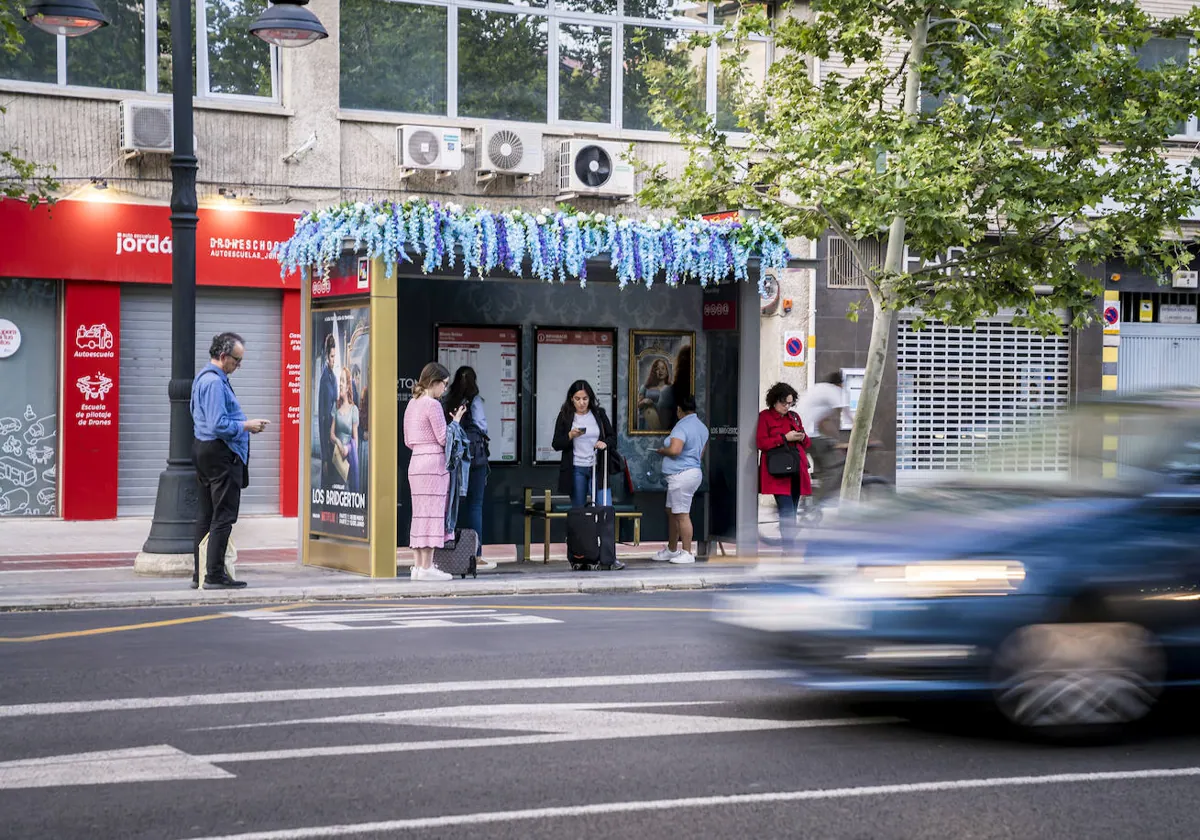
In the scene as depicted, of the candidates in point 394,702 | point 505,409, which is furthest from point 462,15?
point 394,702

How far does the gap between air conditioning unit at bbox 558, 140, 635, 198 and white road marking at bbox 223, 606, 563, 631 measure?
10.2 m

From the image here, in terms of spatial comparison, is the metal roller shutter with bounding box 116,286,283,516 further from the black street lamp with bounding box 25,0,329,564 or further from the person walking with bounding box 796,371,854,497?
the person walking with bounding box 796,371,854,497

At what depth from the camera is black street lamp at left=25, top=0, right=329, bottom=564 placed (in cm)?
1458

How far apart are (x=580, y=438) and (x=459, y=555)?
1.75m

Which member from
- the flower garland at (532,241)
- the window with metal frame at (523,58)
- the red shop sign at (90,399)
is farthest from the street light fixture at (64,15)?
the window with metal frame at (523,58)

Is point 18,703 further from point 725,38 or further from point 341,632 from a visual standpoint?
point 725,38

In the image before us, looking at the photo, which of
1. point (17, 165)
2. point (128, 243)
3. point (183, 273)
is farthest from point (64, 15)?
point (128, 243)

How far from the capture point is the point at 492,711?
25.9ft

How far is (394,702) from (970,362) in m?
18.7

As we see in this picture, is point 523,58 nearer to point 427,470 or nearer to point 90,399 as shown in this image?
point 90,399

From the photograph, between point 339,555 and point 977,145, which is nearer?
point 339,555

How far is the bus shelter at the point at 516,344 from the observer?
14484 millimetres

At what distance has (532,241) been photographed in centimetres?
1465

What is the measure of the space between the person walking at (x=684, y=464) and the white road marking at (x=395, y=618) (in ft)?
13.2
